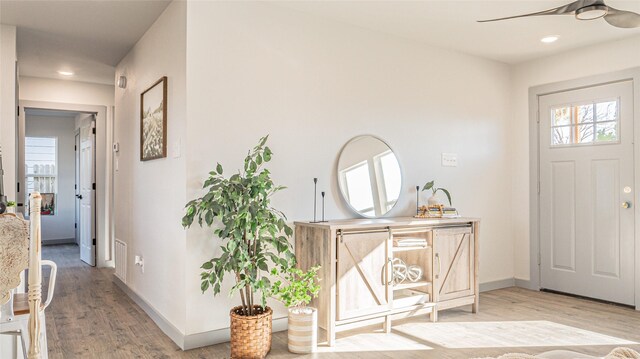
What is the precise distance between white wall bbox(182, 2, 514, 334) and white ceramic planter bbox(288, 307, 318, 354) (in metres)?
0.49

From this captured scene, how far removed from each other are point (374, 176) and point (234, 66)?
1509 millimetres

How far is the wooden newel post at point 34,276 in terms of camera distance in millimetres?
1457

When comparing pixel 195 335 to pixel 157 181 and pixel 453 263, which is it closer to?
pixel 157 181

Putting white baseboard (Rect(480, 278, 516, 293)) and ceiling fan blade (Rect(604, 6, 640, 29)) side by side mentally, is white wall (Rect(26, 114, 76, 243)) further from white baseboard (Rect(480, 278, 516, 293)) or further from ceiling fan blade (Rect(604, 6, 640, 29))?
ceiling fan blade (Rect(604, 6, 640, 29))

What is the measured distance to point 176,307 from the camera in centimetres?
322

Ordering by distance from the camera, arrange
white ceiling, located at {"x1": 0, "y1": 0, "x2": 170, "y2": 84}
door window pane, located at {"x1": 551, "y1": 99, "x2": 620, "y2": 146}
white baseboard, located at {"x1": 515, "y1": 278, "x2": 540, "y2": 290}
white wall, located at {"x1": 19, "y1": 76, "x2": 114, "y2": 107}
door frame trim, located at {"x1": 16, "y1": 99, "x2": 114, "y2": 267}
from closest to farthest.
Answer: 1. white ceiling, located at {"x1": 0, "y1": 0, "x2": 170, "y2": 84}
2. door window pane, located at {"x1": 551, "y1": 99, "x2": 620, "y2": 146}
3. white baseboard, located at {"x1": 515, "y1": 278, "x2": 540, "y2": 290}
4. white wall, located at {"x1": 19, "y1": 76, "x2": 114, "y2": 107}
5. door frame trim, located at {"x1": 16, "y1": 99, "x2": 114, "y2": 267}

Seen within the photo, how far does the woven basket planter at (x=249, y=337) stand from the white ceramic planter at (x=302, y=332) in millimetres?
182

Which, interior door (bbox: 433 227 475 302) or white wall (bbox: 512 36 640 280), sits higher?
white wall (bbox: 512 36 640 280)

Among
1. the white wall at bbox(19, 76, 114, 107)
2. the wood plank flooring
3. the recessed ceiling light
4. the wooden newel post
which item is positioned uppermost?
the recessed ceiling light

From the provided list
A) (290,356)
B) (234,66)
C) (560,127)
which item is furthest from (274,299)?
(560,127)

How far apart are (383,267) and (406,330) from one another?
1.80 feet

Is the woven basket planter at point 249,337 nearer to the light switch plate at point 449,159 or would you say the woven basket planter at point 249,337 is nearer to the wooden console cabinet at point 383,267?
the wooden console cabinet at point 383,267

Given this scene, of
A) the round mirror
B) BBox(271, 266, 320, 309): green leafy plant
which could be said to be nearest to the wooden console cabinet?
BBox(271, 266, 320, 309): green leafy plant

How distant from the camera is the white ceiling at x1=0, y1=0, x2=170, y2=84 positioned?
11.5 feet
